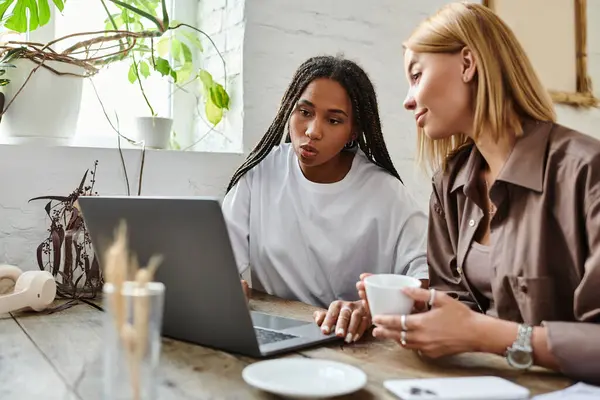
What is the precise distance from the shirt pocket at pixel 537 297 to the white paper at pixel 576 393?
28 centimetres

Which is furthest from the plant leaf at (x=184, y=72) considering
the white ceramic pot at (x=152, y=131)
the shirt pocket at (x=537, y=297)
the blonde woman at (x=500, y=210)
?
the shirt pocket at (x=537, y=297)

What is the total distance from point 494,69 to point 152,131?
1.02 m

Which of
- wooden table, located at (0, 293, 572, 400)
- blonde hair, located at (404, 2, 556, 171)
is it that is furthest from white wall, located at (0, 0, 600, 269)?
blonde hair, located at (404, 2, 556, 171)

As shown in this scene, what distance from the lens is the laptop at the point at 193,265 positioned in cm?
86

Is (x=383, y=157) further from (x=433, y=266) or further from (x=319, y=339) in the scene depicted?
(x=319, y=339)

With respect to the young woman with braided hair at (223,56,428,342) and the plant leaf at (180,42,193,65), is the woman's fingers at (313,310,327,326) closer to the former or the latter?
the young woman with braided hair at (223,56,428,342)

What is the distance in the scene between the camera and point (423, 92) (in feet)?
4.09

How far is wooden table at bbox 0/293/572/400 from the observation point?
0.79 m

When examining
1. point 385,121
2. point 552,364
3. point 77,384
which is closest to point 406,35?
point 385,121

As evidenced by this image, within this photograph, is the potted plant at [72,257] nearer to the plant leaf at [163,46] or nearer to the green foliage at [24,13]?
the green foliage at [24,13]

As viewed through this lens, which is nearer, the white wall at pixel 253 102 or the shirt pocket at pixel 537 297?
the shirt pocket at pixel 537 297

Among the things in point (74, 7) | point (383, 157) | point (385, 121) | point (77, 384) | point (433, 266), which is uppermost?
point (74, 7)

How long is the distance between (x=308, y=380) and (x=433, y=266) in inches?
26.2

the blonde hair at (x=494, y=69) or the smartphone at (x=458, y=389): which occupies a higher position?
the blonde hair at (x=494, y=69)
